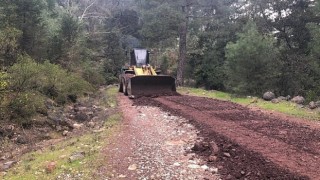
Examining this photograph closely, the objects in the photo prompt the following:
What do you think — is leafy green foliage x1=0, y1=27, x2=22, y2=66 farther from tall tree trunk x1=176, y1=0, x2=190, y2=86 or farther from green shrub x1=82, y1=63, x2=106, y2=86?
tall tree trunk x1=176, y1=0, x2=190, y2=86

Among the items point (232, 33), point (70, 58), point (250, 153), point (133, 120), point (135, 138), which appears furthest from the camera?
point (232, 33)

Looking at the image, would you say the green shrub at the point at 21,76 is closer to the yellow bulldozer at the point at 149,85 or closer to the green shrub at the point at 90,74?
the yellow bulldozer at the point at 149,85

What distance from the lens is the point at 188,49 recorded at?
28453 millimetres

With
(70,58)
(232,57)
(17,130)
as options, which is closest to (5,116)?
(17,130)

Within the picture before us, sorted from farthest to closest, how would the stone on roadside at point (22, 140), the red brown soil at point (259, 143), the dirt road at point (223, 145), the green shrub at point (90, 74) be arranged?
1. the green shrub at point (90, 74)
2. the stone on roadside at point (22, 140)
3. the dirt road at point (223, 145)
4. the red brown soil at point (259, 143)

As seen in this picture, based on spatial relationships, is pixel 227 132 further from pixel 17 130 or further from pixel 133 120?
pixel 17 130

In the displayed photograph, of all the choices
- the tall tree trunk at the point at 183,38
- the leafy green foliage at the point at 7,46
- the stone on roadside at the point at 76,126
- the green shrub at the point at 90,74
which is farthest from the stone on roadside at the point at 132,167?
the tall tree trunk at the point at 183,38

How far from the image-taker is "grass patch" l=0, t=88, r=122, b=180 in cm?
558

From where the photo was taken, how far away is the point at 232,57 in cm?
1831

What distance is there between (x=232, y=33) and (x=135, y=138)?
19.4 m

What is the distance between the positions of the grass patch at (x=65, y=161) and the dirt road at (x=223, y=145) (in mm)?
490

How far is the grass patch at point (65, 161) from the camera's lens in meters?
5.58

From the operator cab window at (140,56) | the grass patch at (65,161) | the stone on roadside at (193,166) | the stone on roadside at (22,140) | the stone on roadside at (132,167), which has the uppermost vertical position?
the operator cab window at (140,56)

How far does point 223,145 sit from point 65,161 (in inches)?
120
